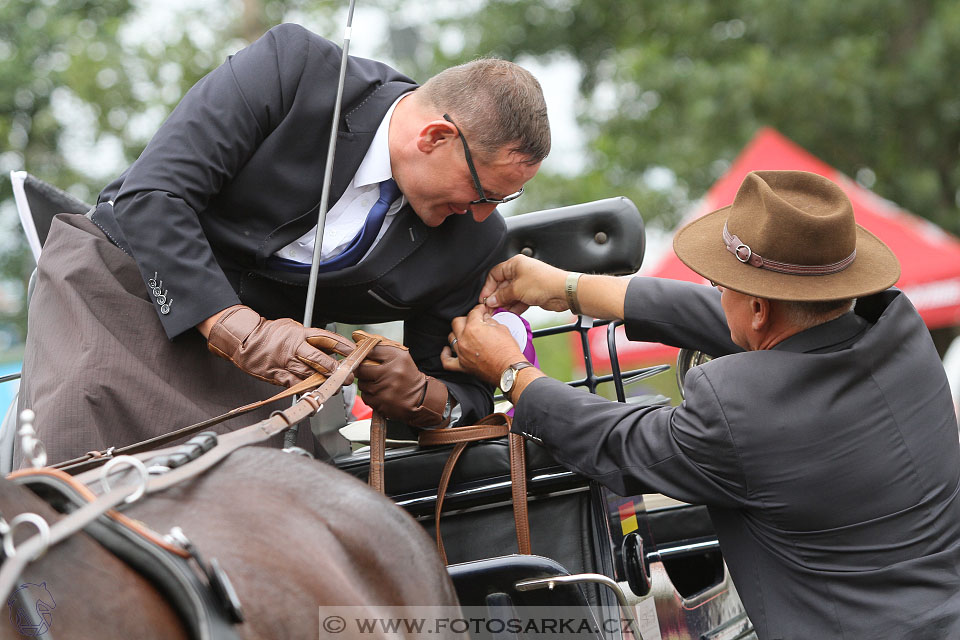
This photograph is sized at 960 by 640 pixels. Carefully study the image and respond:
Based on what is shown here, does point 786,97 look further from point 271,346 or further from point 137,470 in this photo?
point 137,470

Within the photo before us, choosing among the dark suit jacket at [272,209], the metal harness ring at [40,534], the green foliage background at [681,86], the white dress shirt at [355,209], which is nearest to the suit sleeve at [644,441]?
the dark suit jacket at [272,209]

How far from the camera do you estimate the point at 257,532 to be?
129 cm

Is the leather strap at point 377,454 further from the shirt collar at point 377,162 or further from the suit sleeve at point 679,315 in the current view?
the suit sleeve at point 679,315

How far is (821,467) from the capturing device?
6.27 ft

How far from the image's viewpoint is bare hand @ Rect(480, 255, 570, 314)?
8.36 ft

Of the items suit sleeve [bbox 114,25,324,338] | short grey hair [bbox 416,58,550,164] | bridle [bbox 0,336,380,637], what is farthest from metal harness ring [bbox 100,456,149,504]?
short grey hair [bbox 416,58,550,164]

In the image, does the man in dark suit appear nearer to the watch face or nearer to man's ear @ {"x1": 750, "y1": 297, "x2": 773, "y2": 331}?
the watch face

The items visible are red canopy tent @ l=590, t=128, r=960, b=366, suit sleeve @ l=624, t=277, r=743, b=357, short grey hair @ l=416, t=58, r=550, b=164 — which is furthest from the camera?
red canopy tent @ l=590, t=128, r=960, b=366

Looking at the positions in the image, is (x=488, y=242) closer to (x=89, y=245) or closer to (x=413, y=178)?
(x=413, y=178)

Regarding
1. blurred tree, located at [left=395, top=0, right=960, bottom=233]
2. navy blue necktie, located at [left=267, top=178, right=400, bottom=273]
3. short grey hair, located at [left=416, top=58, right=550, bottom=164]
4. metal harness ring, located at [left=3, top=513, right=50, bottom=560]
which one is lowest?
blurred tree, located at [left=395, top=0, right=960, bottom=233]

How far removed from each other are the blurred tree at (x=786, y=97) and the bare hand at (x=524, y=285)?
5.77 meters

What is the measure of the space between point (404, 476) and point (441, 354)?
0.42 m

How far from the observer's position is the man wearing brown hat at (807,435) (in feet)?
6.28

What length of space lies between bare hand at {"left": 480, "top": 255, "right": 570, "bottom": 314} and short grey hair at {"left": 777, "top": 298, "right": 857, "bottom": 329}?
0.71 m
